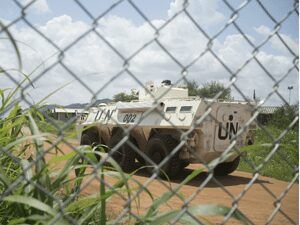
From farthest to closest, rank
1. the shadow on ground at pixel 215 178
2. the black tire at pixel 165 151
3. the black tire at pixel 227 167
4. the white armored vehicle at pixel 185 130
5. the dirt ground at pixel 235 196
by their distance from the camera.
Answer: the black tire at pixel 227 167 < the shadow on ground at pixel 215 178 < the black tire at pixel 165 151 < the white armored vehicle at pixel 185 130 < the dirt ground at pixel 235 196

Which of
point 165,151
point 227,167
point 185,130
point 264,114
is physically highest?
point 264,114

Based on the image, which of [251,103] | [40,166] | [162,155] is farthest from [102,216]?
[162,155]

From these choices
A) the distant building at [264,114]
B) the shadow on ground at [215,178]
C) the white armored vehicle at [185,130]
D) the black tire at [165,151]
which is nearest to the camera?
the distant building at [264,114]

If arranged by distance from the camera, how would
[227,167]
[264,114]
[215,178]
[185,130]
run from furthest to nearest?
1. [264,114]
2. [227,167]
3. [215,178]
4. [185,130]

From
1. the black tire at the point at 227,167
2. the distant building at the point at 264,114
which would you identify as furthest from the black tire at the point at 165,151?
the distant building at the point at 264,114

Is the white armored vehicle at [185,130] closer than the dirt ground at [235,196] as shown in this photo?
No

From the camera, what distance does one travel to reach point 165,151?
8.58m

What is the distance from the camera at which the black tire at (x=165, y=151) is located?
28.3ft

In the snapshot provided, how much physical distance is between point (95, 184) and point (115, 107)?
3.55 meters

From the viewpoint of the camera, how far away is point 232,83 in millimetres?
1655

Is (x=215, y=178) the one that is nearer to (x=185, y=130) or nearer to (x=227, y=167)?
(x=227, y=167)

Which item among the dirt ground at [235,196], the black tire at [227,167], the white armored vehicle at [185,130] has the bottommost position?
the dirt ground at [235,196]

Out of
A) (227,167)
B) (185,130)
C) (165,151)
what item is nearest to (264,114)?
(227,167)

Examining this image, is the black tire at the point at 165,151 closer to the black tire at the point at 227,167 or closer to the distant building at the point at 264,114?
the black tire at the point at 227,167
